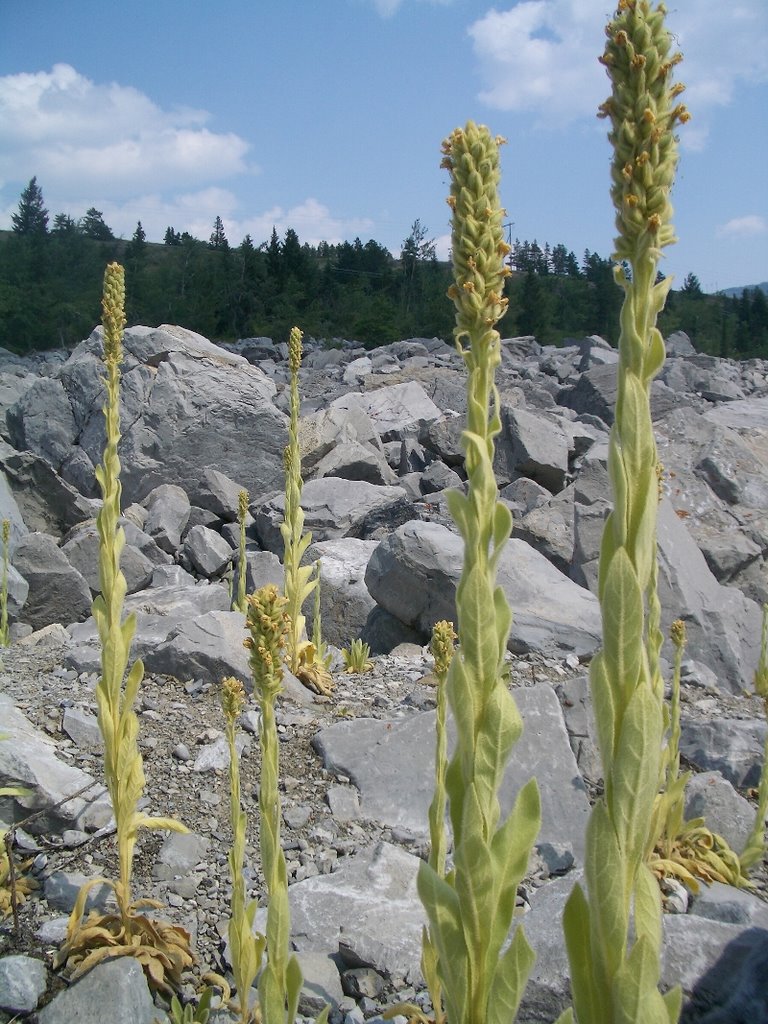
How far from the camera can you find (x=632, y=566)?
1.24 metres

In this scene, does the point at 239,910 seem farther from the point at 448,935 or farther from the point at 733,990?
the point at 733,990

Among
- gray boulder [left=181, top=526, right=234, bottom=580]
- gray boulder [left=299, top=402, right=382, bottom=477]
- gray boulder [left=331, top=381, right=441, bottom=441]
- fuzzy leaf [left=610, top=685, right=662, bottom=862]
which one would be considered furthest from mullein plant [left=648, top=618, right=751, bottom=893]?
gray boulder [left=331, top=381, right=441, bottom=441]

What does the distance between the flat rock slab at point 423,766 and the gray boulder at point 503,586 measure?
116 centimetres

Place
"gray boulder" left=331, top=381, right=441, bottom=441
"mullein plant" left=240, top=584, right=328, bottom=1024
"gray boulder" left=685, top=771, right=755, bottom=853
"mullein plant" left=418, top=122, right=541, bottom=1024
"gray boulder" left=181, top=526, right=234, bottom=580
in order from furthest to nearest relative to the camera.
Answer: "gray boulder" left=331, top=381, right=441, bottom=441 → "gray boulder" left=181, top=526, right=234, bottom=580 → "gray boulder" left=685, top=771, right=755, bottom=853 → "mullein plant" left=240, top=584, right=328, bottom=1024 → "mullein plant" left=418, top=122, right=541, bottom=1024

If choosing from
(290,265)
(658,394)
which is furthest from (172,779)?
(290,265)

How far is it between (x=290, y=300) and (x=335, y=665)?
39817 mm

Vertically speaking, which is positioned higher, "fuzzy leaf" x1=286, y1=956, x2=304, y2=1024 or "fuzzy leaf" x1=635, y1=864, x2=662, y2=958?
"fuzzy leaf" x1=635, y1=864, x2=662, y2=958

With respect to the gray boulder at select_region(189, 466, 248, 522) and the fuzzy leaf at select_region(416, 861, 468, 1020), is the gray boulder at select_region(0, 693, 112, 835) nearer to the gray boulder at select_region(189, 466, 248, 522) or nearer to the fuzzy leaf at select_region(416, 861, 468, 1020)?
the fuzzy leaf at select_region(416, 861, 468, 1020)

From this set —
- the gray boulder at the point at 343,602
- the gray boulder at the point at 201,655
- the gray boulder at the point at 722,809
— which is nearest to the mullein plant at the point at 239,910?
the gray boulder at the point at 722,809

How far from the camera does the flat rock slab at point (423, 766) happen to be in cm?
383

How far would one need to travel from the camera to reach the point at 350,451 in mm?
11656

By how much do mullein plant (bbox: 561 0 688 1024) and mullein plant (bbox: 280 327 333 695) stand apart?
4086 mm

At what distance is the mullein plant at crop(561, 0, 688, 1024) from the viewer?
120 centimetres

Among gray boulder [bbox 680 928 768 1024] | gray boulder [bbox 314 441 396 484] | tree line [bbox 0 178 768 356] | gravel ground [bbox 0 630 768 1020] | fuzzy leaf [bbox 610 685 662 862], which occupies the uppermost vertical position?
tree line [bbox 0 178 768 356]
